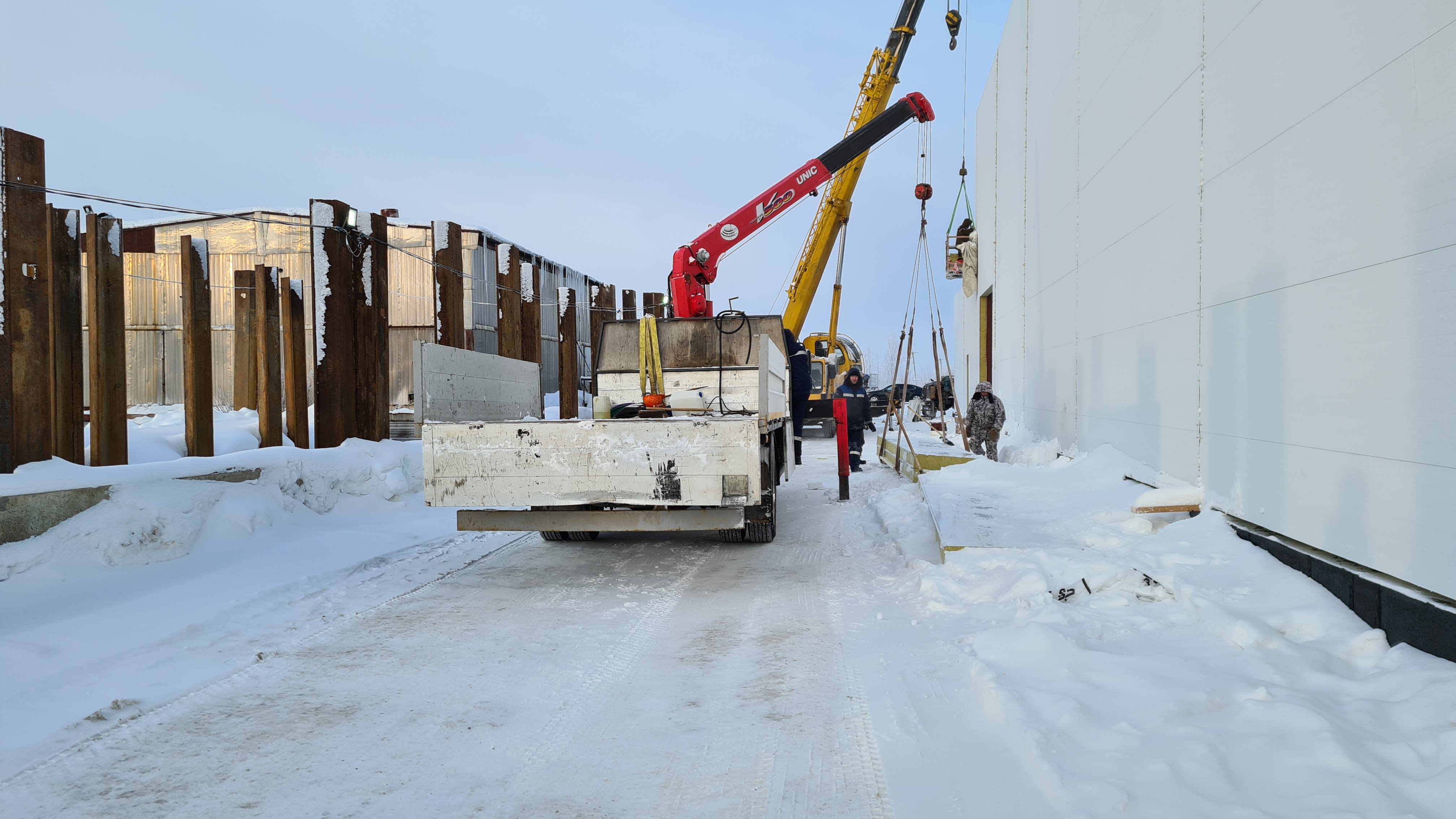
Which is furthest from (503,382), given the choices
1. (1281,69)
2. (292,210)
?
(292,210)

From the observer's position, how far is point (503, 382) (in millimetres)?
8648

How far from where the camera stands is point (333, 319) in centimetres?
1045

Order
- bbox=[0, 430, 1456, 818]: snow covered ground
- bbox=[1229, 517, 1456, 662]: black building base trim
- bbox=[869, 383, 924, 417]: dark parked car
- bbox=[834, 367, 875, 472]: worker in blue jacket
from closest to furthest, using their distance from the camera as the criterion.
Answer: bbox=[0, 430, 1456, 818]: snow covered ground, bbox=[1229, 517, 1456, 662]: black building base trim, bbox=[834, 367, 875, 472]: worker in blue jacket, bbox=[869, 383, 924, 417]: dark parked car

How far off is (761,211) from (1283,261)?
9.44m

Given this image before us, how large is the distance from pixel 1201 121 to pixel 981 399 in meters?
6.87

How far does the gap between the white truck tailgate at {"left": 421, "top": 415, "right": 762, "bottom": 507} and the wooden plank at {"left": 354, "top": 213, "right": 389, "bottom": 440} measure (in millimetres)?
5201

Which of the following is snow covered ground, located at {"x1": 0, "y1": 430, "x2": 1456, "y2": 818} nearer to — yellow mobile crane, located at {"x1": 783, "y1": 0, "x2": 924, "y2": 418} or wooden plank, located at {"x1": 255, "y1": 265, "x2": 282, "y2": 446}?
wooden plank, located at {"x1": 255, "y1": 265, "x2": 282, "y2": 446}

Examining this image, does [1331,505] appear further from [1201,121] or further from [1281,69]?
[1201,121]

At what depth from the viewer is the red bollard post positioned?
37.9ft

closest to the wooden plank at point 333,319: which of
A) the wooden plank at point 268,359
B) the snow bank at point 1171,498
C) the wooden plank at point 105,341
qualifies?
the wooden plank at point 268,359

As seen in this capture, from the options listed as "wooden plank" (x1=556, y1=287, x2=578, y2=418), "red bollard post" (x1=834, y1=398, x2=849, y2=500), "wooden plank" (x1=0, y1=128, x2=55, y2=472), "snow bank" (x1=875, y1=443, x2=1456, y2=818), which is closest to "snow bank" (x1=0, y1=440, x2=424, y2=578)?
"wooden plank" (x1=0, y1=128, x2=55, y2=472)

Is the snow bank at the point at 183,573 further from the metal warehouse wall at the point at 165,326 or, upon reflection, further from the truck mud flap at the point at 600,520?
the metal warehouse wall at the point at 165,326

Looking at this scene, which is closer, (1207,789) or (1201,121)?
(1207,789)

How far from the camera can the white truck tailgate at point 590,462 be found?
6.13 metres
